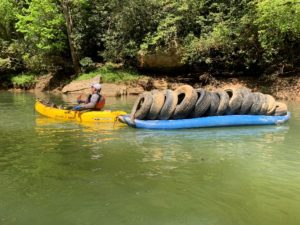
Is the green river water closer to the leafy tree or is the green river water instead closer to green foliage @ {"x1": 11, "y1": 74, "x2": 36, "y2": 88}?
the leafy tree

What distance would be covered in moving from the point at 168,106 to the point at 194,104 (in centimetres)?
71

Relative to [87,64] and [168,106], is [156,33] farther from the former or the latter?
[168,106]

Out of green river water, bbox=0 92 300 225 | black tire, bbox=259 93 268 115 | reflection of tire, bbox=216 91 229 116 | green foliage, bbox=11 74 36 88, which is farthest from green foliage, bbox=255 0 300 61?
green foliage, bbox=11 74 36 88

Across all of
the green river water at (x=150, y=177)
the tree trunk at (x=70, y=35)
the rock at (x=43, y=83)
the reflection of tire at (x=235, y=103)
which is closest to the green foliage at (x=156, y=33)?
the tree trunk at (x=70, y=35)

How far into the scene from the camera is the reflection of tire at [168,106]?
11438 millimetres

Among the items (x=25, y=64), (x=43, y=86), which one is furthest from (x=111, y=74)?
(x=25, y=64)

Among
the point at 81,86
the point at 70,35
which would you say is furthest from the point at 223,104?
the point at 70,35

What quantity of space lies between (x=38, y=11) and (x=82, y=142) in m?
17.1

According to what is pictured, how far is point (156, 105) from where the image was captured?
11.5m

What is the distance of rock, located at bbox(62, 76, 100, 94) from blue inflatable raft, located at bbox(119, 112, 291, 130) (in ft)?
37.4

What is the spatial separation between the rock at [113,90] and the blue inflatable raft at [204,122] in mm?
10079

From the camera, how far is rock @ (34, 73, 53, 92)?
1016 inches

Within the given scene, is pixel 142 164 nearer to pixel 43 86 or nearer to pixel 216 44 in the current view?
pixel 216 44

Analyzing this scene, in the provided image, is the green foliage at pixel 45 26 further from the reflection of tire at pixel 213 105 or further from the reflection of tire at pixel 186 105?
the reflection of tire at pixel 213 105
